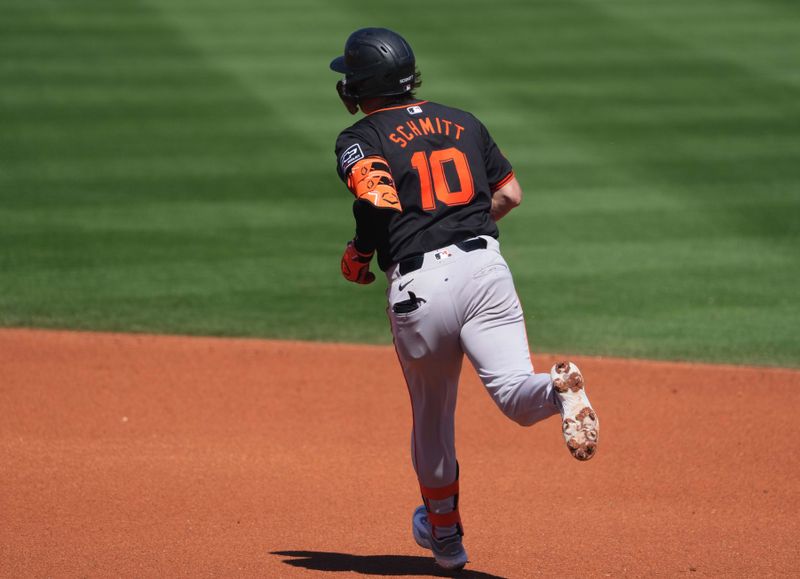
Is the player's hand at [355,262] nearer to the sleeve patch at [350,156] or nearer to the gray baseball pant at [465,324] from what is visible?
the gray baseball pant at [465,324]

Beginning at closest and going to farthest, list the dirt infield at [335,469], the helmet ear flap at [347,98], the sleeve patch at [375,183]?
the sleeve patch at [375,183] < the helmet ear flap at [347,98] < the dirt infield at [335,469]

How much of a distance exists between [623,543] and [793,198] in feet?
24.7

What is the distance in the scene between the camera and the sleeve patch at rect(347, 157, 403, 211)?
441cm

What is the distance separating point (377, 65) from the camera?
474 centimetres

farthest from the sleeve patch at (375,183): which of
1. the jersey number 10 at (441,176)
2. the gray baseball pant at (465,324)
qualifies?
the gray baseball pant at (465,324)

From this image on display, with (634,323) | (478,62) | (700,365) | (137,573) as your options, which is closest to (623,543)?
(137,573)

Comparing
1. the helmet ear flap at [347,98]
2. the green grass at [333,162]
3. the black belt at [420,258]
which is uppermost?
the helmet ear flap at [347,98]

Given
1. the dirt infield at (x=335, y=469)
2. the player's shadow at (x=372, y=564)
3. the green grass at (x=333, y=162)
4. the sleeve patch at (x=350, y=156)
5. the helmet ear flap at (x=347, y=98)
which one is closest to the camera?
the sleeve patch at (x=350, y=156)

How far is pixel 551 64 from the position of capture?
52.9ft

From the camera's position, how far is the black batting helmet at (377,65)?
474 centimetres

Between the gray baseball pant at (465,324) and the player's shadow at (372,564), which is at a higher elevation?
the gray baseball pant at (465,324)

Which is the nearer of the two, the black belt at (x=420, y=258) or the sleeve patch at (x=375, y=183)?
the sleeve patch at (x=375, y=183)

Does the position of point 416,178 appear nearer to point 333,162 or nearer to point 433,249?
point 433,249

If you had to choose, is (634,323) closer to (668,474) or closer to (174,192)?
(668,474)
